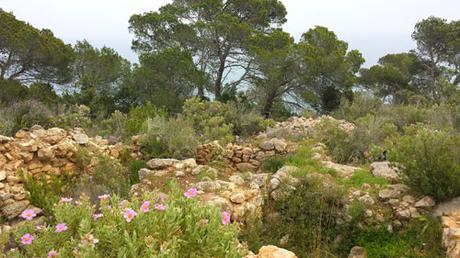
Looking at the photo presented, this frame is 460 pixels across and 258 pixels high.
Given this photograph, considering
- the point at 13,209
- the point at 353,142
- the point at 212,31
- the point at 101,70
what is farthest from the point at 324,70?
the point at 13,209

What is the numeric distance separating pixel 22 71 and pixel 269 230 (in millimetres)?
12058

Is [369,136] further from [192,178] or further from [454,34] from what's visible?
[454,34]

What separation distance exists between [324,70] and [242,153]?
27.6ft

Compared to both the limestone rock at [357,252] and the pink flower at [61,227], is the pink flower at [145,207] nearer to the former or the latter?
the pink flower at [61,227]

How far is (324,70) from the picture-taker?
51.1ft

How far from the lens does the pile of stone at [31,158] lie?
499 centimetres

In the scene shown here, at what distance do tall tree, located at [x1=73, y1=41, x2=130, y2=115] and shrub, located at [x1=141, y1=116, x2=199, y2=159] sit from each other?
339 inches

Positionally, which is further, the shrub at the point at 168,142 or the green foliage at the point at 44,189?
the shrub at the point at 168,142

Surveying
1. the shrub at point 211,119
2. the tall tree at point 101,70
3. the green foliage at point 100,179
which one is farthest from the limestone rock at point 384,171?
the tall tree at point 101,70

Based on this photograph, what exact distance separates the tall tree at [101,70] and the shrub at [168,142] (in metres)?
8.60

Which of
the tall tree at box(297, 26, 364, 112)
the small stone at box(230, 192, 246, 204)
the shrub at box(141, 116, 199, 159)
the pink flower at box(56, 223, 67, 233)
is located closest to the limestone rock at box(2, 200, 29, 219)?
the small stone at box(230, 192, 246, 204)

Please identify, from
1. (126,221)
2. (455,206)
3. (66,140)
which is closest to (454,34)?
(455,206)

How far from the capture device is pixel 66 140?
6348mm

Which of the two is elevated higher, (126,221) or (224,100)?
(224,100)
